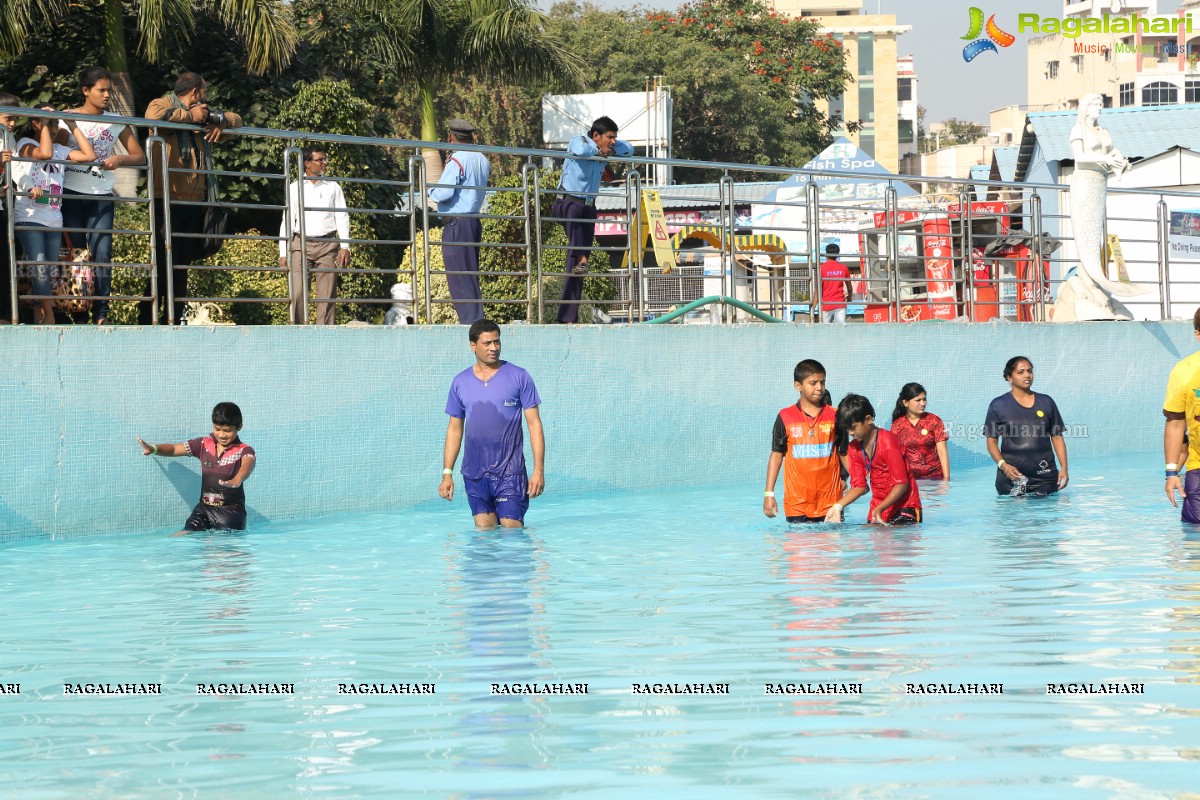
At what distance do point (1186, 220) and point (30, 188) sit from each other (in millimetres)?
19887

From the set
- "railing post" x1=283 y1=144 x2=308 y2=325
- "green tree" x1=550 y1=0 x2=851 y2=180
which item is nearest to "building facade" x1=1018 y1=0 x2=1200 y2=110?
"green tree" x1=550 y1=0 x2=851 y2=180

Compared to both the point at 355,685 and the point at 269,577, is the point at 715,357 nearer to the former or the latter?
the point at 269,577

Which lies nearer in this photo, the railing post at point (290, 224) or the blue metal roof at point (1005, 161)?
the railing post at point (290, 224)

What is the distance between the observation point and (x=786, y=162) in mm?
50906

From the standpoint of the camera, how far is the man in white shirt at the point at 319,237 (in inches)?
440

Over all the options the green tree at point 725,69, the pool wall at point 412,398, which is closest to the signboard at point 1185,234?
the pool wall at point 412,398

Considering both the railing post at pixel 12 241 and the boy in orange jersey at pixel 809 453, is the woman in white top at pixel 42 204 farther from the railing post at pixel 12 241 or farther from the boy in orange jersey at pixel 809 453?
the boy in orange jersey at pixel 809 453

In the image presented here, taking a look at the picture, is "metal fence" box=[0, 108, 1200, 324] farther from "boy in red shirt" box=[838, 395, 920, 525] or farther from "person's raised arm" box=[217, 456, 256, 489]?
"boy in red shirt" box=[838, 395, 920, 525]

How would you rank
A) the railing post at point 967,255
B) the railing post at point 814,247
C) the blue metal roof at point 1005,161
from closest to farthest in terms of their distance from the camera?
the railing post at point 814,247 → the railing post at point 967,255 → the blue metal roof at point 1005,161

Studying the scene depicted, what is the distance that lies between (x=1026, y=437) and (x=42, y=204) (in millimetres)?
7574

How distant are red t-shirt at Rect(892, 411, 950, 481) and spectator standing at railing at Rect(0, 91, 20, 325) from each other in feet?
22.8

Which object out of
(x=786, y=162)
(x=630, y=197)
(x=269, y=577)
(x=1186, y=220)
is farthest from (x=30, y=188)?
(x=786, y=162)

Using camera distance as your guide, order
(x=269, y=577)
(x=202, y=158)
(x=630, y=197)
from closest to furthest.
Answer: (x=269, y=577) → (x=202, y=158) → (x=630, y=197)

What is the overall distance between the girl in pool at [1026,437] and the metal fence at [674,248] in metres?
1.65
